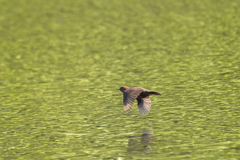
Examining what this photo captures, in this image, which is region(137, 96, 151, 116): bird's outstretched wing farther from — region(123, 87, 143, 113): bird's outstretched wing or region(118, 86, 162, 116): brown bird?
region(123, 87, 143, 113): bird's outstretched wing

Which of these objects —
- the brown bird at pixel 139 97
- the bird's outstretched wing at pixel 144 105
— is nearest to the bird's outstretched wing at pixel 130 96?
the brown bird at pixel 139 97

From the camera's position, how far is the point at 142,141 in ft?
39.5

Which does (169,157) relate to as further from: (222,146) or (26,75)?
(26,75)

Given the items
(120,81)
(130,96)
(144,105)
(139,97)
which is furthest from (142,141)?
(120,81)

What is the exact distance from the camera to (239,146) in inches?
436

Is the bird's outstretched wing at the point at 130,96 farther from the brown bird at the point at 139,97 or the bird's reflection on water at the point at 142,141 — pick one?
the bird's reflection on water at the point at 142,141

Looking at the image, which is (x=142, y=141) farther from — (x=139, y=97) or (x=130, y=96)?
(x=139, y=97)

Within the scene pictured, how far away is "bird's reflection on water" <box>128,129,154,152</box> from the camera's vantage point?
1154 cm

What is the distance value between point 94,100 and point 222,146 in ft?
22.1

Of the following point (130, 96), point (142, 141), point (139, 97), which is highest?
point (130, 96)

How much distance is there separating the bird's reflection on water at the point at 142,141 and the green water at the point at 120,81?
0.10 feet

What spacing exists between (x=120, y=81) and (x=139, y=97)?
5.06m

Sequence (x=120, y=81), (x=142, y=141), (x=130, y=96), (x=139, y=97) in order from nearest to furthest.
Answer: (x=142, y=141) → (x=130, y=96) → (x=139, y=97) → (x=120, y=81)

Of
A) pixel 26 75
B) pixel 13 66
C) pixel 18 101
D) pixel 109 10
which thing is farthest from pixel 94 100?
pixel 109 10
